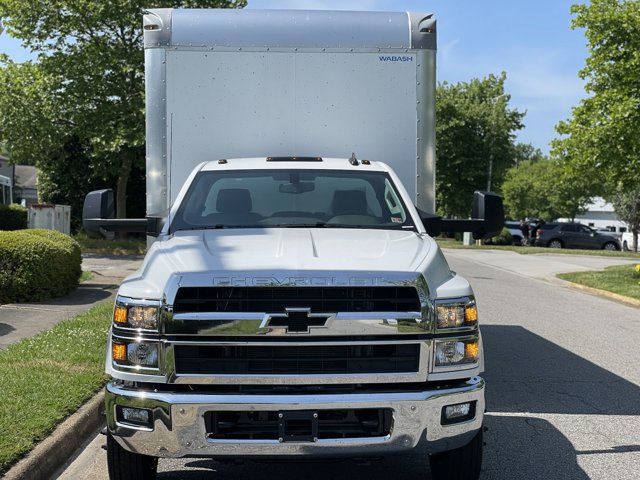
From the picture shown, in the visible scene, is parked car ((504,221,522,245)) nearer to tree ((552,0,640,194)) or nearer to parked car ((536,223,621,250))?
parked car ((536,223,621,250))

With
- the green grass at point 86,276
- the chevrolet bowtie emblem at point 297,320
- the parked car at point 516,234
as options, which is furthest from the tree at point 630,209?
the chevrolet bowtie emblem at point 297,320

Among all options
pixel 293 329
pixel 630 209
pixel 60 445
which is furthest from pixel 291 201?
pixel 630 209

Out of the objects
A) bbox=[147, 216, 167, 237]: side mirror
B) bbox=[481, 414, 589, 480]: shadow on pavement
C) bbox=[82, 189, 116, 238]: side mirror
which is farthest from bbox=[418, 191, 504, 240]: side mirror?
bbox=[82, 189, 116, 238]: side mirror

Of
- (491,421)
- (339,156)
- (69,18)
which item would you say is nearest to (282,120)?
(339,156)

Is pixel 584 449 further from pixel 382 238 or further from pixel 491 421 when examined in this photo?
pixel 382 238

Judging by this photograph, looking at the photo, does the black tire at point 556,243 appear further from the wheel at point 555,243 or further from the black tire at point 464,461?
the black tire at point 464,461

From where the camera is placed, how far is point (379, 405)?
3.67 meters

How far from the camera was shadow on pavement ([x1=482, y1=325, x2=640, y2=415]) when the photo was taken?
6488 millimetres

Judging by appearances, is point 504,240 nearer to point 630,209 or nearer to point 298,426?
point 630,209

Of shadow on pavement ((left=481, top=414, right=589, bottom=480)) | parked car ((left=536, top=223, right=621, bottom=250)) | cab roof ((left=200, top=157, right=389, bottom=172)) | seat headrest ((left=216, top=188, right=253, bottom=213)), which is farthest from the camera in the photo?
parked car ((left=536, top=223, right=621, bottom=250))

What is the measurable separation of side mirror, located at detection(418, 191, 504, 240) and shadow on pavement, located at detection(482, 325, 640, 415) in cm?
172

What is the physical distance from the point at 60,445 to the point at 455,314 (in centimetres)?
282

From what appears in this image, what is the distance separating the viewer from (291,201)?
545 centimetres

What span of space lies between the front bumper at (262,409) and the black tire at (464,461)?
1.38 ft
